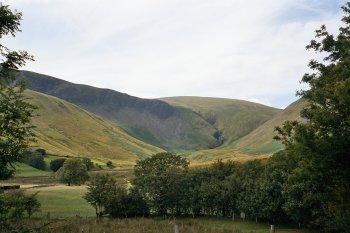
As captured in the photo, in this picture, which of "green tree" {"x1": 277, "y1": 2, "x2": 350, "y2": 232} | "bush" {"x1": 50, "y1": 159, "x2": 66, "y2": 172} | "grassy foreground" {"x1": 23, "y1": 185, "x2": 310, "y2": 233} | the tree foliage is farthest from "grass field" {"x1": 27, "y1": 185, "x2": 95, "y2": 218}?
"bush" {"x1": 50, "y1": 159, "x2": 66, "y2": 172}

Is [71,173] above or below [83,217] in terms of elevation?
above

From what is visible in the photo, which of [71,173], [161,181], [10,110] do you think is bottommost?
[71,173]

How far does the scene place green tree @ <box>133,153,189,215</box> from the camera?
97.8 m

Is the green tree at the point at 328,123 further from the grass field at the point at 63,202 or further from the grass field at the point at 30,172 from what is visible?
the grass field at the point at 30,172

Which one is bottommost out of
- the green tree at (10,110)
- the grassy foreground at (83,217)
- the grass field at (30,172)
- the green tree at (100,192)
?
the grass field at (30,172)

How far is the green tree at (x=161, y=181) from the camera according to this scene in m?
97.8

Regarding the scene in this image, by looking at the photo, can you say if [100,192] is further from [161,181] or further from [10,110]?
[10,110]

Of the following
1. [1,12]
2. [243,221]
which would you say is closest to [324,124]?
[1,12]

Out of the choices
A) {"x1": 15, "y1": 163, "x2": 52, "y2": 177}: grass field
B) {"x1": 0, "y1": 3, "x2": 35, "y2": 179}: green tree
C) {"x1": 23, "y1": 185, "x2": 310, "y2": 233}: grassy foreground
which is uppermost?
{"x1": 0, "y1": 3, "x2": 35, "y2": 179}: green tree

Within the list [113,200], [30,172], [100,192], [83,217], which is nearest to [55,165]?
[30,172]

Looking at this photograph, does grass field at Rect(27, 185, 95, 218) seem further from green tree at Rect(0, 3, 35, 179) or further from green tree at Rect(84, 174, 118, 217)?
green tree at Rect(0, 3, 35, 179)

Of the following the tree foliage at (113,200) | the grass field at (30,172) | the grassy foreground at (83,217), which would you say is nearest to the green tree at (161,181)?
the tree foliage at (113,200)

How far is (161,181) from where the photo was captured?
10025cm

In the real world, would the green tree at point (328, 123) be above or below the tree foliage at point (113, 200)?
above
